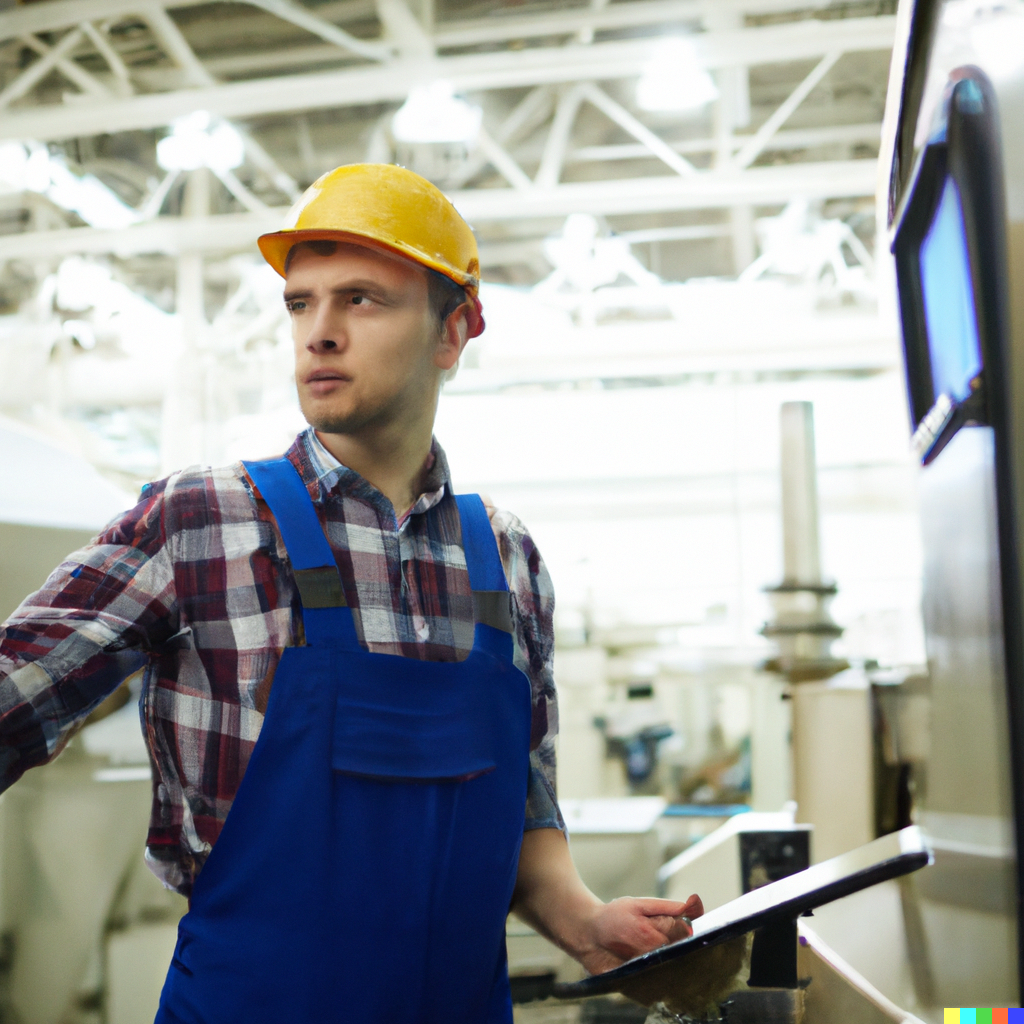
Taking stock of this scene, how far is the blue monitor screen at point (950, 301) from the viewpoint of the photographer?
949 millimetres

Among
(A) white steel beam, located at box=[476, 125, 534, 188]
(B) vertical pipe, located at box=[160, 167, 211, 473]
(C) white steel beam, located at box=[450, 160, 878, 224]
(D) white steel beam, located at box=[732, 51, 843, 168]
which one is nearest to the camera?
(D) white steel beam, located at box=[732, 51, 843, 168]

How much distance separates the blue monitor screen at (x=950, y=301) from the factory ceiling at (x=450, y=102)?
3.97 m

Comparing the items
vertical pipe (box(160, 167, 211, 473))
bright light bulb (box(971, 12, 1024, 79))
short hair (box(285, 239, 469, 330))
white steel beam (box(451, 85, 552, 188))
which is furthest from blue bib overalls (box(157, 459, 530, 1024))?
vertical pipe (box(160, 167, 211, 473))

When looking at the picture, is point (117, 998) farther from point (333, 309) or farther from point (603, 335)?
point (603, 335)

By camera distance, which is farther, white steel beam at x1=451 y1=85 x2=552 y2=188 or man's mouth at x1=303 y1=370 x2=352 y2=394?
white steel beam at x1=451 y1=85 x2=552 y2=188

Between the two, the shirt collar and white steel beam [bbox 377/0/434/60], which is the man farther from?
white steel beam [bbox 377/0/434/60]

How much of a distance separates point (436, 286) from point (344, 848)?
587 mm

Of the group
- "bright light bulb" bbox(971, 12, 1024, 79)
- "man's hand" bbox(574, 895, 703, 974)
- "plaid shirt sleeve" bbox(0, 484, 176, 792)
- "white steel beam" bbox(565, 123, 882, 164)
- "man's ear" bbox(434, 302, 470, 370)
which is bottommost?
"man's hand" bbox(574, 895, 703, 974)

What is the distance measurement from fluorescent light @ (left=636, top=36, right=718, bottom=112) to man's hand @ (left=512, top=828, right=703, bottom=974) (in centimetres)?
436

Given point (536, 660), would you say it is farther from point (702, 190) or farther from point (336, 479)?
point (702, 190)

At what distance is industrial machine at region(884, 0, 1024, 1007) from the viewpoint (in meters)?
0.87

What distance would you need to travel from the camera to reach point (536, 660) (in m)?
1.18

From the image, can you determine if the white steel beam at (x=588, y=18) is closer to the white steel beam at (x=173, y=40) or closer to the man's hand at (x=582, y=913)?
the white steel beam at (x=173, y=40)

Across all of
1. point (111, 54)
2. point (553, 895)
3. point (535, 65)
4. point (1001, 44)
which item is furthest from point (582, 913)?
point (111, 54)
